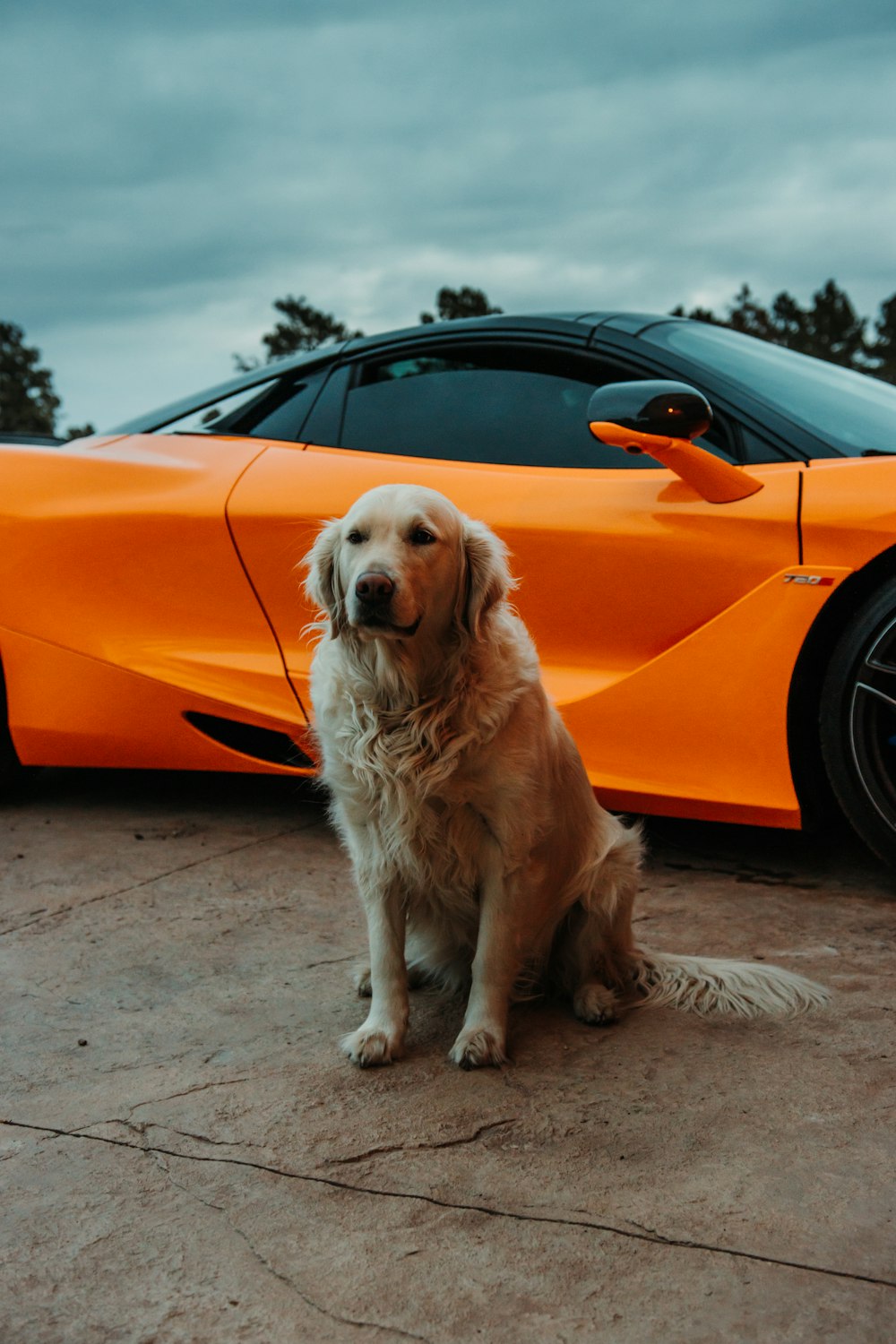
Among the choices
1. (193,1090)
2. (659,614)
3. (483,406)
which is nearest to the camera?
(193,1090)

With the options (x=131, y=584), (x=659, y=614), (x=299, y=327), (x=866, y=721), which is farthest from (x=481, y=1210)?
(x=299, y=327)

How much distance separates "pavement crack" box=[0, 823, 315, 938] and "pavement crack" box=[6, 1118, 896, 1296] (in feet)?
3.53

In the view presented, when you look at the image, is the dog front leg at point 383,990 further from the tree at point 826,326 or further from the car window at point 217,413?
the tree at point 826,326

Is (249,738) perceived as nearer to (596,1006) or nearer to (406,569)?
(406,569)

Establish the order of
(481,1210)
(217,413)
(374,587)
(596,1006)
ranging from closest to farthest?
(481,1210) → (374,587) → (596,1006) → (217,413)

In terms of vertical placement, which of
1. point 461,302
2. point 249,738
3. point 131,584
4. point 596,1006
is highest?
point 461,302

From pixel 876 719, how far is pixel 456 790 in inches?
48.4

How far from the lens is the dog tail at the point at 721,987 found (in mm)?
2557

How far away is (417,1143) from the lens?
2066 millimetres

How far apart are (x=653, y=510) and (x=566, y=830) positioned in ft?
3.39

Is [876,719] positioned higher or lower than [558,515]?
lower

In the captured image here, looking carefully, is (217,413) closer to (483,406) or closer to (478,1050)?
(483,406)

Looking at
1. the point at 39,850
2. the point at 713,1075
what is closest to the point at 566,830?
the point at 713,1075

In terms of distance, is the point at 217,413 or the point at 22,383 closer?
the point at 217,413
